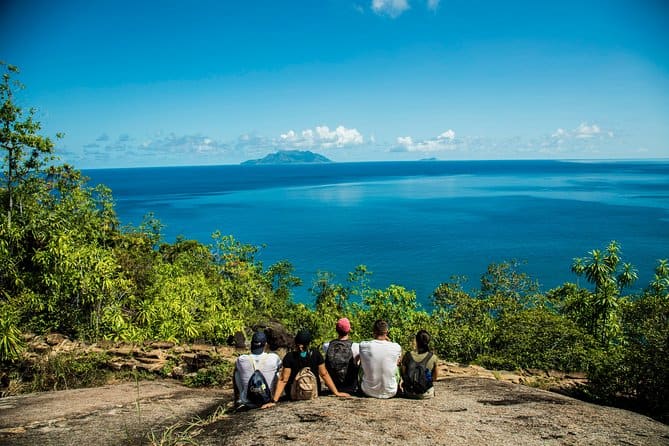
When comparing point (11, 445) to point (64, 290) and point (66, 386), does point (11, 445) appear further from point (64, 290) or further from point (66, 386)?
point (64, 290)

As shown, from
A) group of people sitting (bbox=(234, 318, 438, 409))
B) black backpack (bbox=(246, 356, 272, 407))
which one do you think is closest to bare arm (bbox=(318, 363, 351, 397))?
group of people sitting (bbox=(234, 318, 438, 409))

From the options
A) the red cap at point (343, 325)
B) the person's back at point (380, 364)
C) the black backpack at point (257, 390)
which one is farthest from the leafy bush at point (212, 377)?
the red cap at point (343, 325)

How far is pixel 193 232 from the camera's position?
89.4 metres

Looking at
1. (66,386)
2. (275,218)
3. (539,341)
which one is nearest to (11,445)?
(66,386)

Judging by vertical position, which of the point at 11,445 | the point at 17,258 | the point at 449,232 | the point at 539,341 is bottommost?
the point at 449,232

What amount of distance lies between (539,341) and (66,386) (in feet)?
59.7

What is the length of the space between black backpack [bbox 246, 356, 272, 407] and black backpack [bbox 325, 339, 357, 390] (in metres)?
1.33

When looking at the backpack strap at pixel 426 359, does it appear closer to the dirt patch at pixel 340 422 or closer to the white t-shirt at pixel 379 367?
the white t-shirt at pixel 379 367

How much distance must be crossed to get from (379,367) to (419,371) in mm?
849

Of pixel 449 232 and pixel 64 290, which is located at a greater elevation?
pixel 64 290

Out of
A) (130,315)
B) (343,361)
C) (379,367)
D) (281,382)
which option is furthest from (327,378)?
(130,315)

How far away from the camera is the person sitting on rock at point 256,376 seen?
7.25 metres

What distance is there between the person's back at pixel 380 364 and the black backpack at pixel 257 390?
1.96 m

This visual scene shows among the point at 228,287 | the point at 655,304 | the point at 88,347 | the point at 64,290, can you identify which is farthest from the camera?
the point at 228,287
